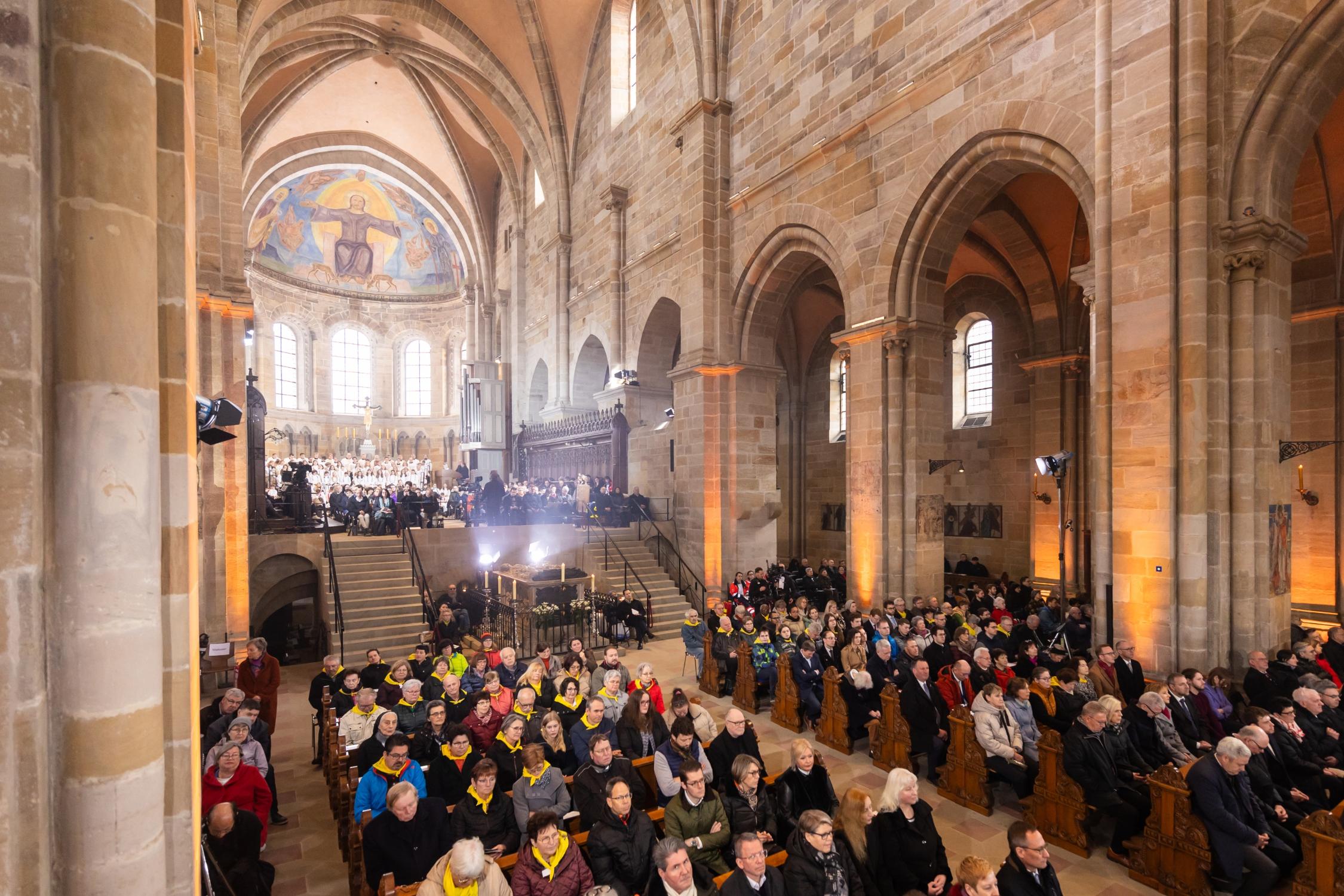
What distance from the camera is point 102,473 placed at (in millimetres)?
2477

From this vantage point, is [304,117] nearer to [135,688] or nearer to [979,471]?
[979,471]

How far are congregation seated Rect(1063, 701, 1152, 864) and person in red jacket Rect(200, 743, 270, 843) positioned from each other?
615 cm

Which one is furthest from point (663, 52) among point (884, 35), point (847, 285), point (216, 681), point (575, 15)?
point (216, 681)

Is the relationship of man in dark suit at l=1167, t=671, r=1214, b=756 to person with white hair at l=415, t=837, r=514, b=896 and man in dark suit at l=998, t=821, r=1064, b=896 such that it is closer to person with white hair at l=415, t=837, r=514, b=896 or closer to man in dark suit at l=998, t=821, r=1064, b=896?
man in dark suit at l=998, t=821, r=1064, b=896

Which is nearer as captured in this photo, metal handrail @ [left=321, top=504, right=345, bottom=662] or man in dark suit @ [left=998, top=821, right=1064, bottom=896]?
man in dark suit @ [left=998, top=821, right=1064, bottom=896]

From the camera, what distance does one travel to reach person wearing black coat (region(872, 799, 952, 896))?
13.4 feet

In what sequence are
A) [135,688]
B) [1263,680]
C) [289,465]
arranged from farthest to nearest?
[289,465]
[1263,680]
[135,688]

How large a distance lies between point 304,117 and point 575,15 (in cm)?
1101

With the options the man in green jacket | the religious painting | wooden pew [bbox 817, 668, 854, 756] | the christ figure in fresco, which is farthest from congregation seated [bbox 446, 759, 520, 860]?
the christ figure in fresco

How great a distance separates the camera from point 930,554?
1137cm

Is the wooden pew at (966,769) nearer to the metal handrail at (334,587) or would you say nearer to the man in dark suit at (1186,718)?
the man in dark suit at (1186,718)

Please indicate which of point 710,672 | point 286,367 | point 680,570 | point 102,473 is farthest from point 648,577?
point 286,367

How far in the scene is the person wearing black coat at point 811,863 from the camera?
12.3 feet

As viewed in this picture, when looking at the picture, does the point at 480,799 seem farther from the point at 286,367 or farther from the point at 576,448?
the point at 286,367
